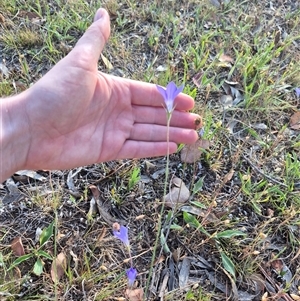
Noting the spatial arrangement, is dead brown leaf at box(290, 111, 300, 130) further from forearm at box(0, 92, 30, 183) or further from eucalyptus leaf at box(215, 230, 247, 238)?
forearm at box(0, 92, 30, 183)

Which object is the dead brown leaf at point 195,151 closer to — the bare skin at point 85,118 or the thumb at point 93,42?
the bare skin at point 85,118

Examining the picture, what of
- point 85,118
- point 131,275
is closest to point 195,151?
point 85,118

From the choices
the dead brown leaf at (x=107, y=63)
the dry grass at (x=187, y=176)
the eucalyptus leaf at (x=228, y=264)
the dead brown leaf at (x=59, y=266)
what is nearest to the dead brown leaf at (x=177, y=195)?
the dry grass at (x=187, y=176)

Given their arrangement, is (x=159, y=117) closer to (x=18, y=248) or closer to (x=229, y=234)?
(x=229, y=234)

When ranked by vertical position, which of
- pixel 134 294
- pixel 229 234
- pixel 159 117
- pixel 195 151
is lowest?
pixel 134 294

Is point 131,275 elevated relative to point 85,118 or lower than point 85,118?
lower

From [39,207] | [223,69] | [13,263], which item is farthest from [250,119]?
[13,263]
